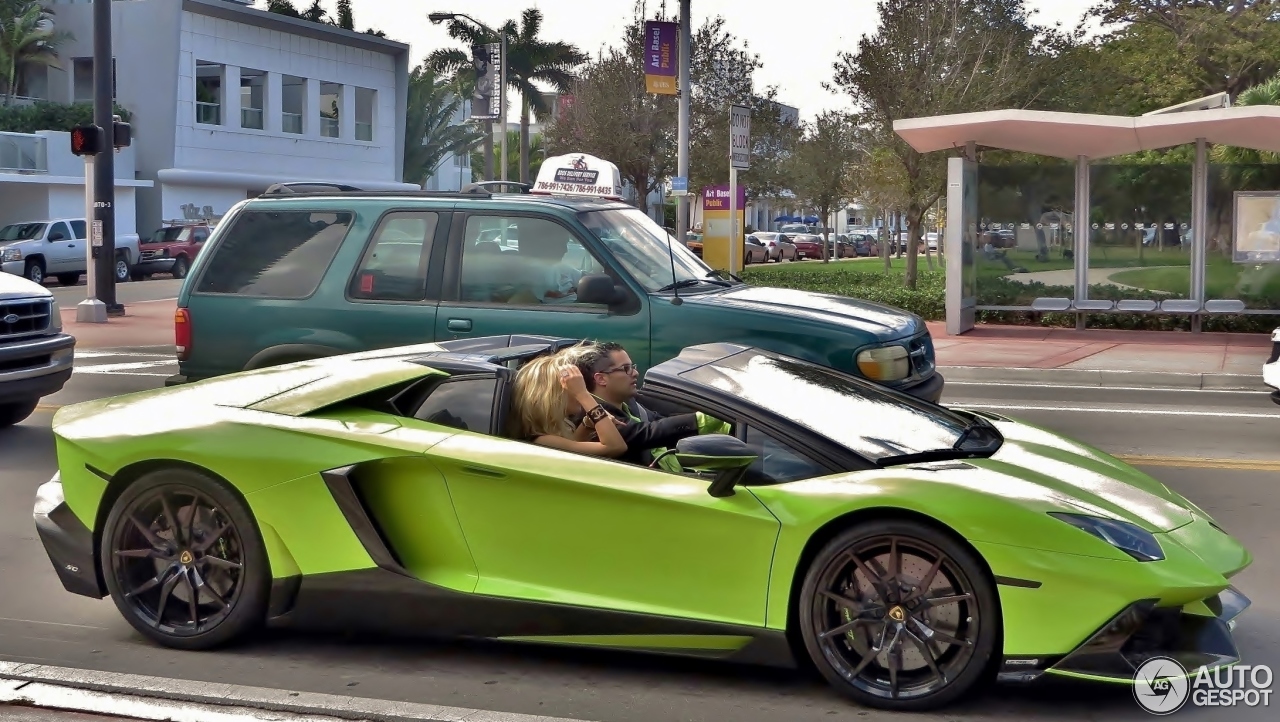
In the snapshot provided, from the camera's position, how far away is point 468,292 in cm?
812

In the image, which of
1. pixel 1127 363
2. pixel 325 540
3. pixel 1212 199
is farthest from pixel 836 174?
pixel 325 540

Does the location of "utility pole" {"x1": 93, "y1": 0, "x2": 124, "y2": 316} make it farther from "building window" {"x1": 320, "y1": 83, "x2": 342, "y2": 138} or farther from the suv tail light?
"building window" {"x1": 320, "y1": 83, "x2": 342, "y2": 138}

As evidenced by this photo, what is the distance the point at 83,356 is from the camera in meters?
17.6

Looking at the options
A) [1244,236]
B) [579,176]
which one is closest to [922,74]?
[1244,236]

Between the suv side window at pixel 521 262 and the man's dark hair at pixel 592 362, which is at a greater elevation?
the suv side window at pixel 521 262

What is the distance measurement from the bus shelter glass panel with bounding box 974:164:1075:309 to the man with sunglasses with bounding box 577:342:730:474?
52.3 feet

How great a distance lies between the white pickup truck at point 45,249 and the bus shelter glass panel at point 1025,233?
2468 cm

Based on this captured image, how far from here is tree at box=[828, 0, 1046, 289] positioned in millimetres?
29422

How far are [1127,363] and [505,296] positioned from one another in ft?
32.7

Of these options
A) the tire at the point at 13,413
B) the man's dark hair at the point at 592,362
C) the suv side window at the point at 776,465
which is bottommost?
the tire at the point at 13,413

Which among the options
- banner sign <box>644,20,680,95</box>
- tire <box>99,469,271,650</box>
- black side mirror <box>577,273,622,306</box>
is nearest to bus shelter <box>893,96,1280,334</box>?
banner sign <box>644,20,680,95</box>

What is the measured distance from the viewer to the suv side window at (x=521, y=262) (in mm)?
8094

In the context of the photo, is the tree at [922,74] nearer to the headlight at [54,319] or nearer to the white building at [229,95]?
the headlight at [54,319]

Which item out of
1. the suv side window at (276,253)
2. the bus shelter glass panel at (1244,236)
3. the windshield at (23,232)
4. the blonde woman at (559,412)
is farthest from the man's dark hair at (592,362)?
the windshield at (23,232)
